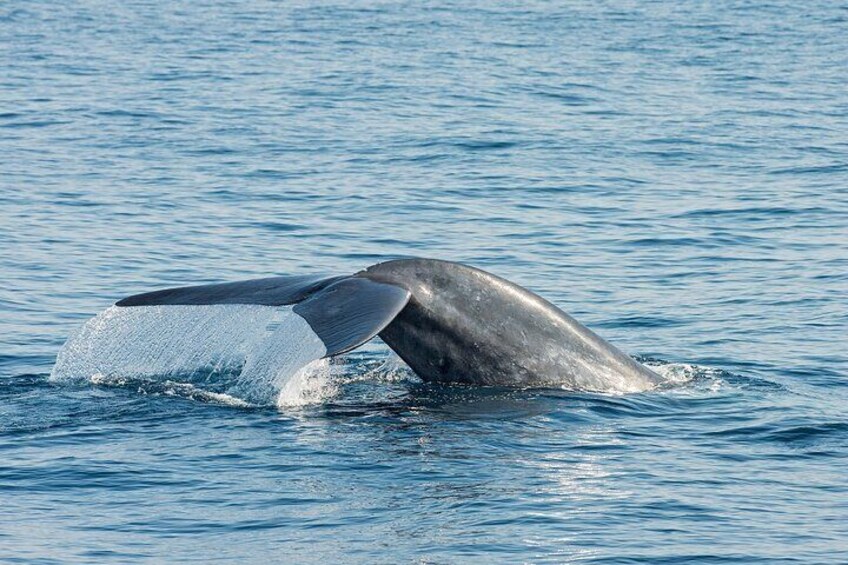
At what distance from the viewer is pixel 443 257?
65.4 feet

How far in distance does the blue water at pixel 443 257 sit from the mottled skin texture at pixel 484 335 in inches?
7.5

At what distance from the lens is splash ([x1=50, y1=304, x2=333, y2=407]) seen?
42.6ft

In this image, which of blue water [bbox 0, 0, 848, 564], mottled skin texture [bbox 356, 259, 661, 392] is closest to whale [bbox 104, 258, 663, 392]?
mottled skin texture [bbox 356, 259, 661, 392]

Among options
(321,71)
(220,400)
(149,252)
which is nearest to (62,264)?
(149,252)

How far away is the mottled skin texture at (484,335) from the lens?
12.3m

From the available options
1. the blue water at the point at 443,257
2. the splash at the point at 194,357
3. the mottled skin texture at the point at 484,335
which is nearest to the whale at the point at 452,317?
the mottled skin texture at the point at 484,335

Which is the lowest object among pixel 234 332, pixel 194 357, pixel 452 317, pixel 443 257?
pixel 443 257

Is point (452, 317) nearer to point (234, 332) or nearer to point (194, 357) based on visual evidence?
point (234, 332)

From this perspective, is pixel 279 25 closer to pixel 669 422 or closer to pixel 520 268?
pixel 520 268

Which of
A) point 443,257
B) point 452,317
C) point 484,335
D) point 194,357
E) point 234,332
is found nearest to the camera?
point 452,317

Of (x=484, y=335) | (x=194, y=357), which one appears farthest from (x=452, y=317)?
(x=194, y=357)

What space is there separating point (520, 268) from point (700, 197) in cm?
577

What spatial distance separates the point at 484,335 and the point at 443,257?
7.43 meters

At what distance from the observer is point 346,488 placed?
10.7 m
